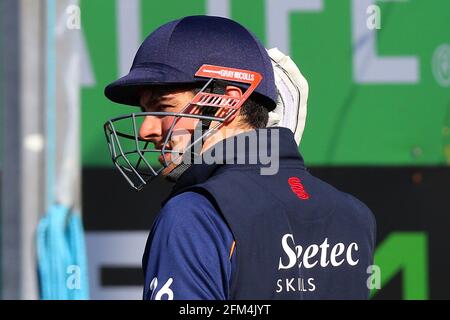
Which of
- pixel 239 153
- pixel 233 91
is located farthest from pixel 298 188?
pixel 233 91

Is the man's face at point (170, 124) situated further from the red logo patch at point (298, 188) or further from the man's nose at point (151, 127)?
the red logo patch at point (298, 188)

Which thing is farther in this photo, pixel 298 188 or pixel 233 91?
pixel 233 91

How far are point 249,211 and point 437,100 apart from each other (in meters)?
3.49

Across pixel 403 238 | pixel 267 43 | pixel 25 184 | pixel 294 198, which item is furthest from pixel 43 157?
pixel 294 198

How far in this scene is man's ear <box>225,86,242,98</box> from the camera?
7.37 feet

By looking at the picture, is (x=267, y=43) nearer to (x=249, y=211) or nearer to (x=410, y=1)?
(x=410, y=1)

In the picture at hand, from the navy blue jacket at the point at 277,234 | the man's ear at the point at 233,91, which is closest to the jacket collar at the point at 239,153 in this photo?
the navy blue jacket at the point at 277,234

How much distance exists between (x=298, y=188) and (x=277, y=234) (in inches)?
7.0

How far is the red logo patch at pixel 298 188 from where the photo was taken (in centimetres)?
211

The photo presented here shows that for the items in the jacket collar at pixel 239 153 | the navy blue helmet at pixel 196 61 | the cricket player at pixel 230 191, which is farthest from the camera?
the navy blue helmet at pixel 196 61

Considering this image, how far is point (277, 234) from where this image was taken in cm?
199

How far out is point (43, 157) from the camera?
5.35 meters

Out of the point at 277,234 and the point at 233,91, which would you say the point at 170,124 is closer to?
the point at 233,91
